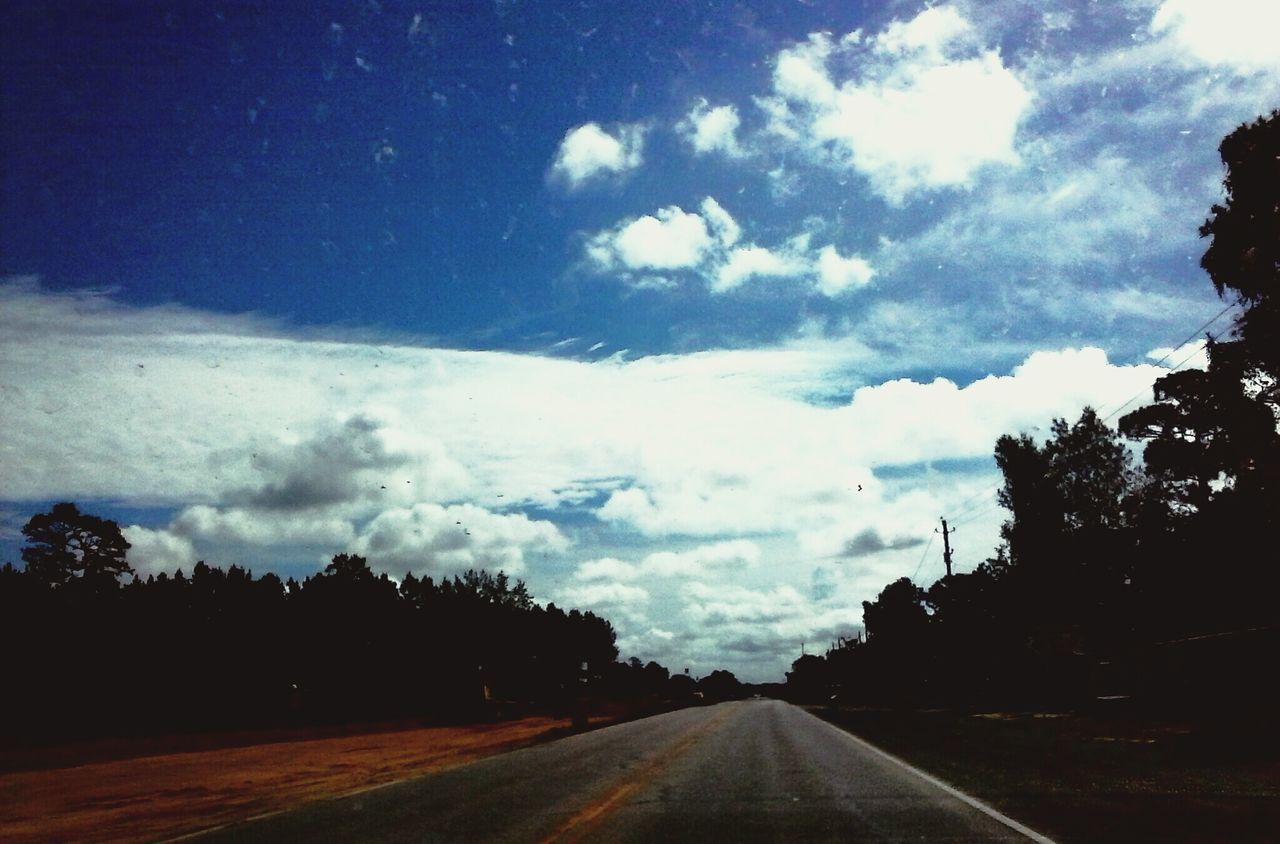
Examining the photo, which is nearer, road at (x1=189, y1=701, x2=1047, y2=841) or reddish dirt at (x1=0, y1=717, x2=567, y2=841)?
road at (x1=189, y1=701, x2=1047, y2=841)

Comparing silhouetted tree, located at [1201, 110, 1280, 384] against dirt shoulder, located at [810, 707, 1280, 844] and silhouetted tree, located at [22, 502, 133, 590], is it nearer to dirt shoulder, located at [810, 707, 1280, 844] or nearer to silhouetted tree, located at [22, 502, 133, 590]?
dirt shoulder, located at [810, 707, 1280, 844]

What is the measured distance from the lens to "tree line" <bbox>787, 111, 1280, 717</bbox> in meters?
31.0

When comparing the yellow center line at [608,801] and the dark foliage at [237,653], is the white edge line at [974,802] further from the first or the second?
the dark foliage at [237,653]

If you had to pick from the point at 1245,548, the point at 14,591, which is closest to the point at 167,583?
the point at 14,591

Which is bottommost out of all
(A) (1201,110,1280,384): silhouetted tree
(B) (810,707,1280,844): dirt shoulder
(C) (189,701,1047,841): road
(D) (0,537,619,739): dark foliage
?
(B) (810,707,1280,844): dirt shoulder

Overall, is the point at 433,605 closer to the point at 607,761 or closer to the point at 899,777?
the point at 607,761

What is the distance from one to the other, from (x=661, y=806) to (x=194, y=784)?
13948mm

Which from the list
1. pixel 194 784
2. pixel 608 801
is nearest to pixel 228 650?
pixel 194 784

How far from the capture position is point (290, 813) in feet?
45.9

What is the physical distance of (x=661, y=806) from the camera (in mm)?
13078

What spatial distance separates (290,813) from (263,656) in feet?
177

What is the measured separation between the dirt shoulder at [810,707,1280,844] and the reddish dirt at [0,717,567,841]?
1089 cm

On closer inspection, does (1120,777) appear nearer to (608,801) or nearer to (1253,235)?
(608,801)

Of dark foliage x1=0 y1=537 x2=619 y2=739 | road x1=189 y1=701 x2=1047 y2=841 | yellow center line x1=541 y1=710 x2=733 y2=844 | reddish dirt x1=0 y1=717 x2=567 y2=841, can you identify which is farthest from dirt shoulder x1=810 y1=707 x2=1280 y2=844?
dark foliage x1=0 y1=537 x2=619 y2=739
